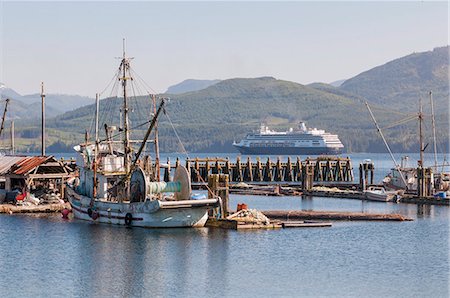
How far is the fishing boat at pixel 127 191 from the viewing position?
212 feet

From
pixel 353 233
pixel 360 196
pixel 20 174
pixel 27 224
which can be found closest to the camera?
pixel 353 233

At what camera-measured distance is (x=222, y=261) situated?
53.2m

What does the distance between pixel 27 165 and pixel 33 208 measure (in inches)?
226

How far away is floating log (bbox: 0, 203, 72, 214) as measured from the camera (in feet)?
254

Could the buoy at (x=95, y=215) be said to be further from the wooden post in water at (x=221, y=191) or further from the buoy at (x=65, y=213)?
the wooden post in water at (x=221, y=191)

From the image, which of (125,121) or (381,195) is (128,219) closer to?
(125,121)

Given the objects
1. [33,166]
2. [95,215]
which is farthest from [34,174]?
[95,215]

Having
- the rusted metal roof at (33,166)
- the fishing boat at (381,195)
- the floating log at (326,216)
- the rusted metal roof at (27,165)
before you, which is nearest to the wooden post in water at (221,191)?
the floating log at (326,216)

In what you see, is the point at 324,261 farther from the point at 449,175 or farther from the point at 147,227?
the point at 449,175

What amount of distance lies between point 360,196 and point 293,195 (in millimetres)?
8339

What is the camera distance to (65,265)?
5247cm

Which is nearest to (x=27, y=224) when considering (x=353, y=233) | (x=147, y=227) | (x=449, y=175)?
(x=147, y=227)

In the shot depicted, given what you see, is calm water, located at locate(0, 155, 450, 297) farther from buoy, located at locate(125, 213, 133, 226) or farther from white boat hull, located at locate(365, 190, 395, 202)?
white boat hull, located at locate(365, 190, 395, 202)

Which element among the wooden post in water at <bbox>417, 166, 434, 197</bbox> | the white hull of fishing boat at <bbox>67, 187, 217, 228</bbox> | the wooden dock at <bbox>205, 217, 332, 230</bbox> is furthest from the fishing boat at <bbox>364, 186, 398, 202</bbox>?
the white hull of fishing boat at <bbox>67, 187, 217, 228</bbox>
